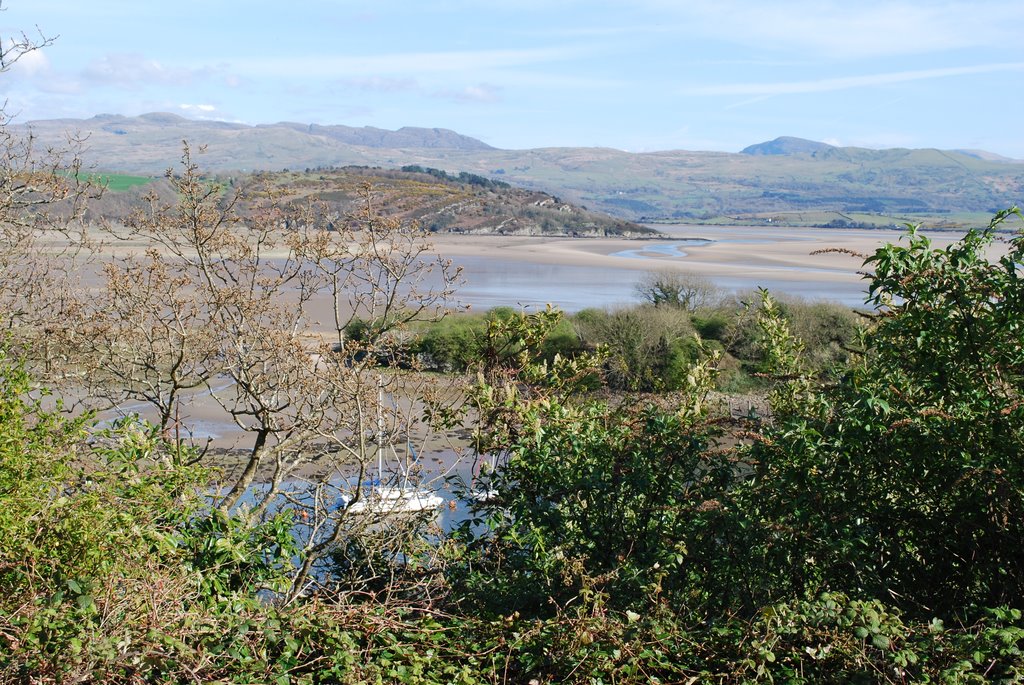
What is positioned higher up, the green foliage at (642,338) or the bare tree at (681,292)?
the bare tree at (681,292)

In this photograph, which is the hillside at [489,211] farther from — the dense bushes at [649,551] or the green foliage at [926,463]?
the green foliage at [926,463]

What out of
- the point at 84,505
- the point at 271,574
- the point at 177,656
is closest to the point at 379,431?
the point at 271,574

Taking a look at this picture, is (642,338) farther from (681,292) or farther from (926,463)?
(926,463)

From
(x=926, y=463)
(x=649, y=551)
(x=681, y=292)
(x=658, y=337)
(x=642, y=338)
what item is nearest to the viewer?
(x=926, y=463)

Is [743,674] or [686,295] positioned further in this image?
[686,295]

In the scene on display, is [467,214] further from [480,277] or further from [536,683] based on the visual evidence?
[536,683]

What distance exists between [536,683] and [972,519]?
2.59 m

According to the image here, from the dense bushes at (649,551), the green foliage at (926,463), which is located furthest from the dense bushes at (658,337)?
the green foliage at (926,463)

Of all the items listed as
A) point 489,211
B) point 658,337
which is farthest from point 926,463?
point 489,211

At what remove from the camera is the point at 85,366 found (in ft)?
34.0

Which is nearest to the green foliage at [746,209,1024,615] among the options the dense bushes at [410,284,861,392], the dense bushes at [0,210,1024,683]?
the dense bushes at [0,210,1024,683]

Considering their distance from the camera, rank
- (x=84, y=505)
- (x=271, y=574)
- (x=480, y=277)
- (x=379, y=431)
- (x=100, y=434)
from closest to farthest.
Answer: (x=84, y=505), (x=271, y=574), (x=100, y=434), (x=379, y=431), (x=480, y=277)

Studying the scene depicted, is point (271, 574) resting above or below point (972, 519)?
below

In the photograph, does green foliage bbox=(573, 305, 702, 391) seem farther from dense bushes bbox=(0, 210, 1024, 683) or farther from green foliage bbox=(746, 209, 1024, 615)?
green foliage bbox=(746, 209, 1024, 615)
